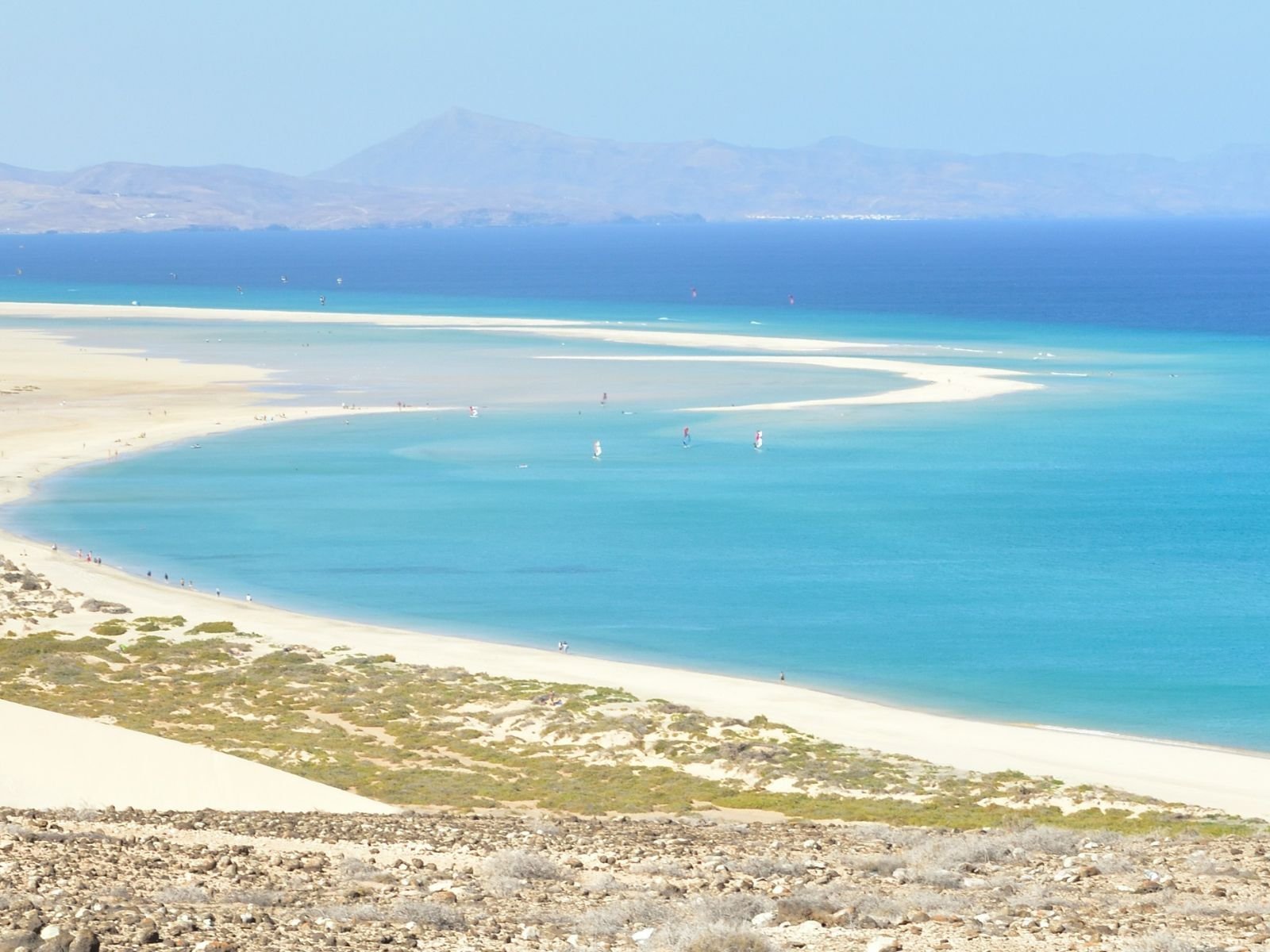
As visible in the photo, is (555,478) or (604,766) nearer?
(604,766)

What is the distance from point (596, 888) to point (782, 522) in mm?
39741

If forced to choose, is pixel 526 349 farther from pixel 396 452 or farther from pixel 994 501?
pixel 994 501

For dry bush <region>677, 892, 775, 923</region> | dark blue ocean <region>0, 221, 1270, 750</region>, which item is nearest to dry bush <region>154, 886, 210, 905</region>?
dry bush <region>677, 892, 775, 923</region>

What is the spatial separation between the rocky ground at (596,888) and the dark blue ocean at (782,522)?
55.1 ft

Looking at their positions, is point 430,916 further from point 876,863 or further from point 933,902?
point 876,863

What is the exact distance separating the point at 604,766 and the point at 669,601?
16.0 metres

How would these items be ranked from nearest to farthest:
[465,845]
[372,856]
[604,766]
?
1. [372,856]
2. [465,845]
3. [604,766]

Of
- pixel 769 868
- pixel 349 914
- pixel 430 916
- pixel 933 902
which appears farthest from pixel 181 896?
pixel 933 902

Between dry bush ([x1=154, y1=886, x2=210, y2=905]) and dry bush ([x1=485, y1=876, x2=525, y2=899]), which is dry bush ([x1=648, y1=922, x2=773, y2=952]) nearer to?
dry bush ([x1=485, y1=876, x2=525, y2=899])

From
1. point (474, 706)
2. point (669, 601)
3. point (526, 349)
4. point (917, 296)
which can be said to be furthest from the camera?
point (917, 296)

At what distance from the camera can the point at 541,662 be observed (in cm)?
3603

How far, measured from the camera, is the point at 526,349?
108125 mm

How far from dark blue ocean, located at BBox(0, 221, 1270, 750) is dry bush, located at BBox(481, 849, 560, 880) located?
1941cm

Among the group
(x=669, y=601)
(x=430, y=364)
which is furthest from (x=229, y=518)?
(x=430, y=364)
